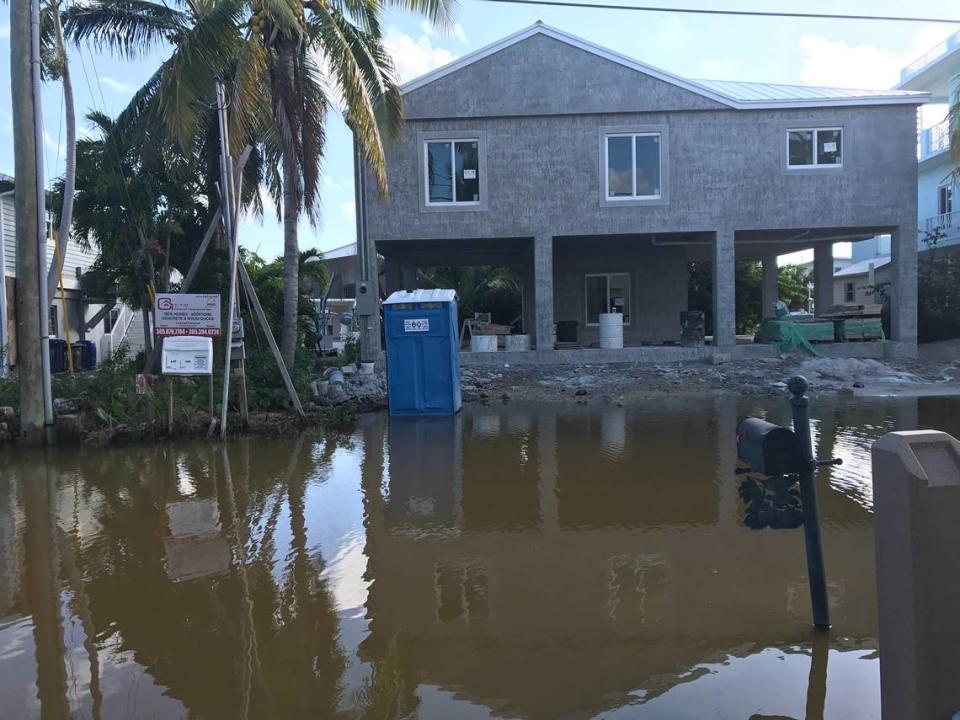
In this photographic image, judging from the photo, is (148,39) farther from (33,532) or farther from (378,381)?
(33,532)

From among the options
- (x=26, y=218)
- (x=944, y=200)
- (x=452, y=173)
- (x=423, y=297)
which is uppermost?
(x=944, y=200)

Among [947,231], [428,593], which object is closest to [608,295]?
[947,231]

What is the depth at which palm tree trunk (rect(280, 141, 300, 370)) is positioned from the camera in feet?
44.6

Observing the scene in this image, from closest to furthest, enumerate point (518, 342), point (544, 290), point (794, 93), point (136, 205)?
point (136, 205) → point (544, 290) → point (518, 342) → point (794, 93)

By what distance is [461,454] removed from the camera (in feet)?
30.7

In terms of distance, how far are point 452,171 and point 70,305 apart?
15570mm

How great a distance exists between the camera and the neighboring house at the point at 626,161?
18.1 metres

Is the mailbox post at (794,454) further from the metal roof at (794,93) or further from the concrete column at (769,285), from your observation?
the concrete column at (769,285)

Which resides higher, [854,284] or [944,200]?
[944,200]

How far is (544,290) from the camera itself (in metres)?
18.4

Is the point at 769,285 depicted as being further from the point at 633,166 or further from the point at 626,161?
the point at 626,161

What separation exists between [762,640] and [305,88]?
1269 cm

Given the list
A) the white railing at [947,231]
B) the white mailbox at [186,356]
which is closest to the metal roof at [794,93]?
the white railing at [947,231]

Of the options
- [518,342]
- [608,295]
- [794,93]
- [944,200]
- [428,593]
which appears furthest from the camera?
[944,200]
